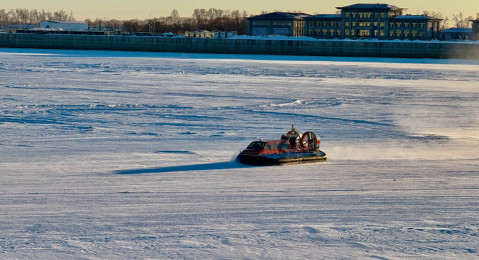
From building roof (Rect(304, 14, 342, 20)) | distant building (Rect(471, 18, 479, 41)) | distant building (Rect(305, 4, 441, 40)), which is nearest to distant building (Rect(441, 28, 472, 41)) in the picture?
distant building (Rect(471, 18, 479, 41))

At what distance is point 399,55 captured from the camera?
86.5 m

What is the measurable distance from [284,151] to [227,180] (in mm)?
2839

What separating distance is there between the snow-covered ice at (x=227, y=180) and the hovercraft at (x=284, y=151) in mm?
328

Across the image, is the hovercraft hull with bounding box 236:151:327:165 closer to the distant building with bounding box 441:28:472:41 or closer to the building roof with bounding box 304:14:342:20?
the building roof with bounding box 304:14:342:20

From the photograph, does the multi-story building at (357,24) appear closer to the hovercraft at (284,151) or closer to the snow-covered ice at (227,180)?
the snow-covered ice at (227,180)

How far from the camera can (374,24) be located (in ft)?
418

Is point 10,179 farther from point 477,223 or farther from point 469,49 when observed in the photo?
point 469,49

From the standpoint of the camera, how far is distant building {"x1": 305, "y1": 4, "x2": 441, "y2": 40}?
406 feet

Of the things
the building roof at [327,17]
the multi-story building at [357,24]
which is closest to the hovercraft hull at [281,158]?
the multi-story building at [357,24]

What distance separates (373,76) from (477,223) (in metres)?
36.8

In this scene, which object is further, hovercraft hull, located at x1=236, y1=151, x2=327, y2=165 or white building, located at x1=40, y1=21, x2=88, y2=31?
white building, located at x1=40, y1=21, x2=88, y2=31

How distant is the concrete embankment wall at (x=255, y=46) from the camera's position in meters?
85.1

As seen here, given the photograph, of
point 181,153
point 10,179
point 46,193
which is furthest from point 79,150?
point 46,193

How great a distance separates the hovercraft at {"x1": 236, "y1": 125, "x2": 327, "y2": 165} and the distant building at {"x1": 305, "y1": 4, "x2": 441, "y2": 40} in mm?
105970
